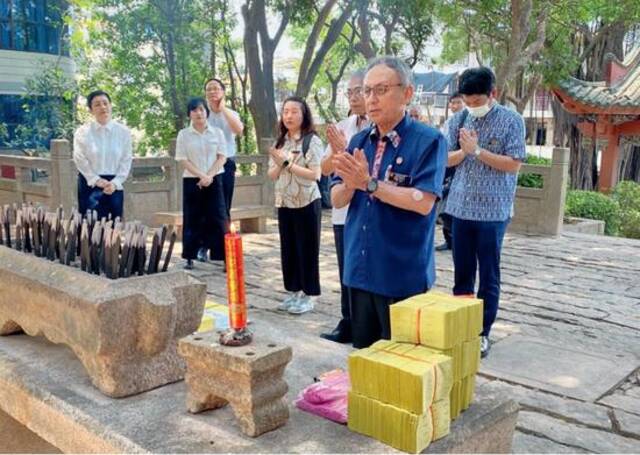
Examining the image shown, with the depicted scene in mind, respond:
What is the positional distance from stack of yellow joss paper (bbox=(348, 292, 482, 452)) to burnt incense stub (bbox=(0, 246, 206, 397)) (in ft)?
2.41

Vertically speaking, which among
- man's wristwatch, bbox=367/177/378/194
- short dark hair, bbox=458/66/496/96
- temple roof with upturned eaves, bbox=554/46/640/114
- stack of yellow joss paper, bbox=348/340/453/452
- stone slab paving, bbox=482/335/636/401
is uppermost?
temple roof with upturned eaves, bbox=554/46/640/114

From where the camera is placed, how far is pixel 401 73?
101 inches

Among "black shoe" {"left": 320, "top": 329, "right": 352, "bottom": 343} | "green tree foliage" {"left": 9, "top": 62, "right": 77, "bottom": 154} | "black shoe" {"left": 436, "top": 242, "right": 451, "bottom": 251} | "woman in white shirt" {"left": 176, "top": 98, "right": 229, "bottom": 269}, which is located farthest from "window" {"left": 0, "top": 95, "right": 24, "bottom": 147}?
"black shoe" {"left": 320, "top": 329, "right": 352, "bottom": 343}

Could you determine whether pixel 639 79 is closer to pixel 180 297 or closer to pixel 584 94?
pixel 584 94

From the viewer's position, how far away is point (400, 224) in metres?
2.63

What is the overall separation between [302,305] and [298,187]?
104cm

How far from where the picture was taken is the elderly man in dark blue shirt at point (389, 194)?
8.32 feet

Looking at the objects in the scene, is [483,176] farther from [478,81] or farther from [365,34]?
[365,34]

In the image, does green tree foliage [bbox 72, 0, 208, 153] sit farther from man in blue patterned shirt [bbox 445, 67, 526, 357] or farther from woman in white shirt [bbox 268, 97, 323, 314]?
man in blue patterned shirt [bbox 445, 67, 526, 357]

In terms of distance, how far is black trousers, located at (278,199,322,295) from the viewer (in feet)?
16.0

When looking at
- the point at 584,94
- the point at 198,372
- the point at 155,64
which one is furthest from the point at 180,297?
the point at 584,94

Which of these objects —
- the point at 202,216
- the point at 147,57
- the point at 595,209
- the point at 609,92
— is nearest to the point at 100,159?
the point at 202,216

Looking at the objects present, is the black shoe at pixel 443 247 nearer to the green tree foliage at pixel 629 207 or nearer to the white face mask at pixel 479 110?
the white face mask at pixel 479 110

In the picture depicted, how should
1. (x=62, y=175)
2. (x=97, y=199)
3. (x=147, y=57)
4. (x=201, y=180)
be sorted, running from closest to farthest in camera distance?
(x=97, y=199) → (x=201, y=180) → (x=62, y=175) → (x=147, y=57)
